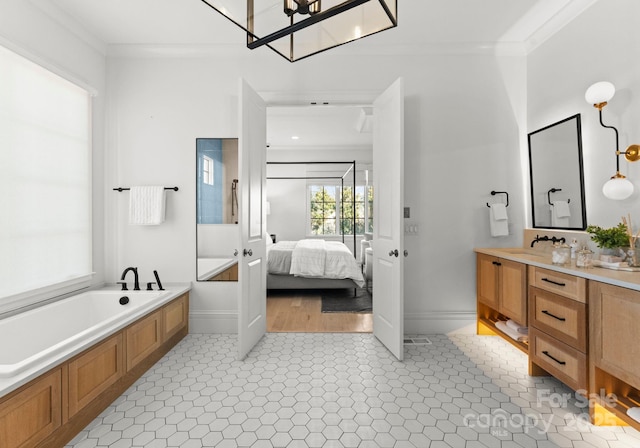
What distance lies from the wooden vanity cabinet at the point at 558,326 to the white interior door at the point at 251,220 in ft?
7.08

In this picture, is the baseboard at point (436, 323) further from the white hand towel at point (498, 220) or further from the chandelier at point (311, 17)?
the chandelier at point (311, 17)

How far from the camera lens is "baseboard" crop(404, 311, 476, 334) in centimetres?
323

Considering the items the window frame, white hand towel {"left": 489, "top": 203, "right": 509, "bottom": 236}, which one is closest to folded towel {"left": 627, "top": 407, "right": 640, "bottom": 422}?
white hand towel {"left": 489, "top": 203, "right": 509, "bottom": 236}

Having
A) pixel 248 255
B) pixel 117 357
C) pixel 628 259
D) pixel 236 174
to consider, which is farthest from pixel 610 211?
pixel 117 357

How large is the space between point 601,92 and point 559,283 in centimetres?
130

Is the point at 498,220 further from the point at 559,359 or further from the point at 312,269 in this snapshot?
the point at 312,269

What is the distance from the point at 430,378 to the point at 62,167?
3.34 meters

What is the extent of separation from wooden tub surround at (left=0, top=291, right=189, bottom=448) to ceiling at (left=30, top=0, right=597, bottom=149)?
2451mm

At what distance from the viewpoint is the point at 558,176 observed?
2742mm

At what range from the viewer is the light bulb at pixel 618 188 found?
206 cm

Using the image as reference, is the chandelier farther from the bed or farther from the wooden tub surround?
the bed

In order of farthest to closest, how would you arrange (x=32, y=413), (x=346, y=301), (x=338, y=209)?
(x=338, y=209) < (x=346, y=301) < (x=32, y=413)

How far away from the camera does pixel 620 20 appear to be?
2219mm

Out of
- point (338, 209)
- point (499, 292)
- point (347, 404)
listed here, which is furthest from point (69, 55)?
point (338, 209)
